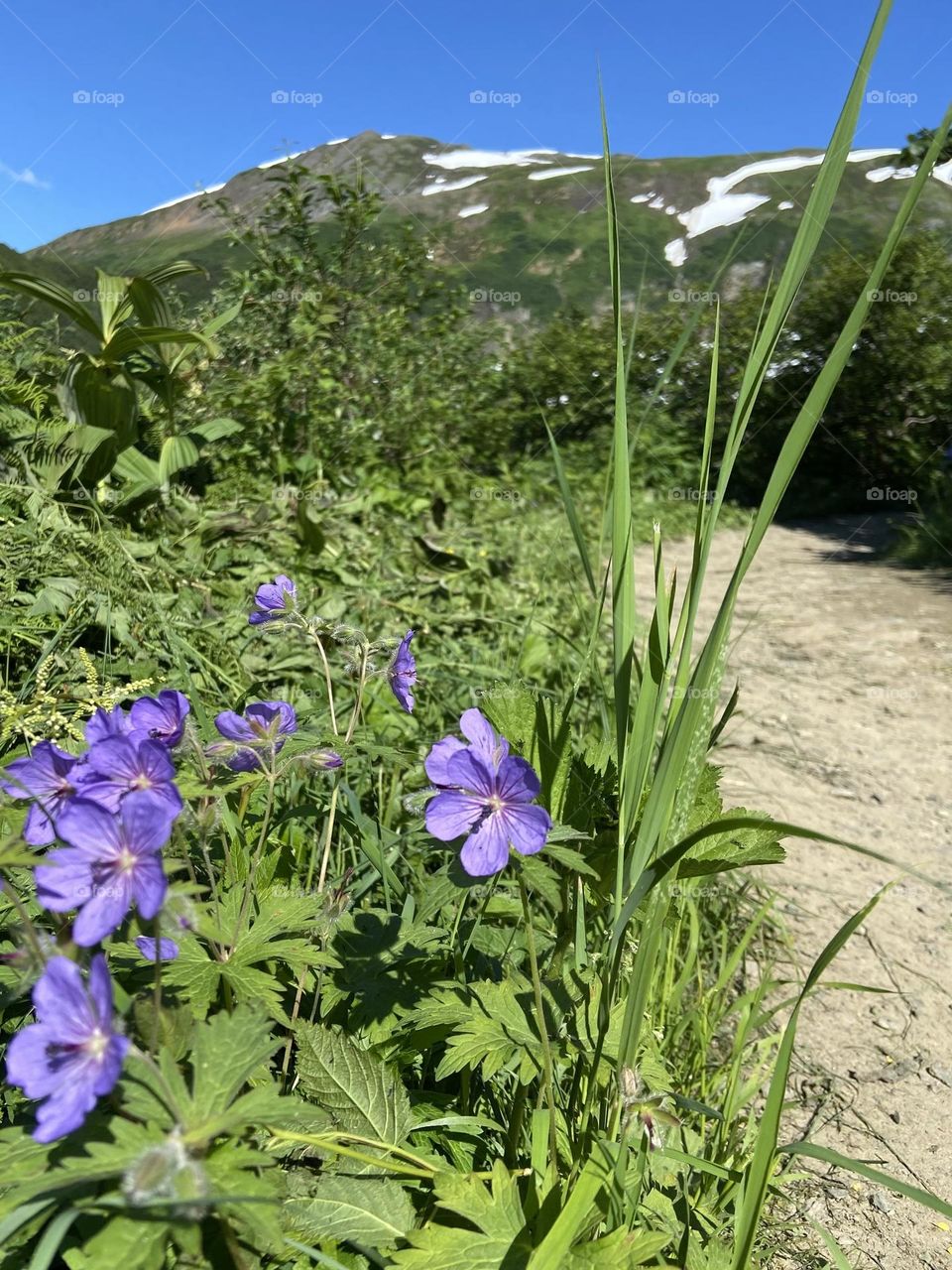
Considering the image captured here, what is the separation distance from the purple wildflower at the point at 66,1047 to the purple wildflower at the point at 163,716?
1.00 ft

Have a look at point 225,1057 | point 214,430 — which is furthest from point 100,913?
point 214,430

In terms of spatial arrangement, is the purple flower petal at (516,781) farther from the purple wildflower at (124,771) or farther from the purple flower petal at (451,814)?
the purple wildflower at (124,771)

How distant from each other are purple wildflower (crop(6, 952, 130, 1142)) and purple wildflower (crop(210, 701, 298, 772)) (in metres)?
0.30

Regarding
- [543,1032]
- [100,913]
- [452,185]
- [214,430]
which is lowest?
[543,1032]

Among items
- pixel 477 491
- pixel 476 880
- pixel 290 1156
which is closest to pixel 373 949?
pixel 290 1156

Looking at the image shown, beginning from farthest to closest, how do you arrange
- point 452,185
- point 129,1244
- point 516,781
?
point 452,185 → point 516,781 → point 129,1244

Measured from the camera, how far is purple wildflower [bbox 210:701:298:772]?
92cm

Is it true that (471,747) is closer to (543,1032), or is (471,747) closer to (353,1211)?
(543,1032)

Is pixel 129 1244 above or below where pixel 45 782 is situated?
below

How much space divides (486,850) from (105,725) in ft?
1.22

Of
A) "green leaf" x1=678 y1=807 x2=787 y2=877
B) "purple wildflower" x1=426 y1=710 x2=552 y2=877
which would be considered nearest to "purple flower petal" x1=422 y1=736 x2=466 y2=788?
"purple wildflower" x1=426 y1=710 x2=552 y2=877

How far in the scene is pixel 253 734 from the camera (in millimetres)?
966

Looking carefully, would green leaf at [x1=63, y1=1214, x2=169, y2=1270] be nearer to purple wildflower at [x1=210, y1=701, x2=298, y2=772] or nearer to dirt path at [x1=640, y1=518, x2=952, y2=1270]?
purple wildflower at [x1=210, y1=701, x2=298, y2=772]

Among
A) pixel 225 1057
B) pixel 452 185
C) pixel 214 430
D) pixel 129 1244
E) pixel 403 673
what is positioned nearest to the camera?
pixel 129 1244
